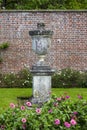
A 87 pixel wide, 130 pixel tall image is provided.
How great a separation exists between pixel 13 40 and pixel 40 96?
18.8 feet

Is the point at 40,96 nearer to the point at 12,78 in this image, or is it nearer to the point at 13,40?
the point at 12,78

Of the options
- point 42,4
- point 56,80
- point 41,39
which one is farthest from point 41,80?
point 42,4

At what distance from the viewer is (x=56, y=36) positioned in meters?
17.0

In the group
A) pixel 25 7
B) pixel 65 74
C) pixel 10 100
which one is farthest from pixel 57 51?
pixel 25 7

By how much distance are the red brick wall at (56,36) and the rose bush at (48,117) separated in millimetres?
10233

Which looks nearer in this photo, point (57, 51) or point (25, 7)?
point (57, 51)

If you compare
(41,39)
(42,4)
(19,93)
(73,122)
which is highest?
(42,4)

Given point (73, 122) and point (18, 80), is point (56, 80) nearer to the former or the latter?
point (18, 80)

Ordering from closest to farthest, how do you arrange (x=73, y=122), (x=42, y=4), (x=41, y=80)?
1. (x=73, y=122)
2. (x=41, y=80)
3. (x=42, y=4)

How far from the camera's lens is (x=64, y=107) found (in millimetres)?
6637

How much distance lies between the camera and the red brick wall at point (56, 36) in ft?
55.6

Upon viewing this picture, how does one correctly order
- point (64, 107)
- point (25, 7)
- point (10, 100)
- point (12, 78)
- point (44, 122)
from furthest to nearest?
point (25, 7), point (12, 78), point (10, 100), point (64, 107), point (44, 122)

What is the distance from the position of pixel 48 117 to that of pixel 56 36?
10962 mm

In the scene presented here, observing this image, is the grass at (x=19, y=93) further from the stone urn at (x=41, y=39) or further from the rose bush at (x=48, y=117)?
the rose bush at (x=48, y=117)
